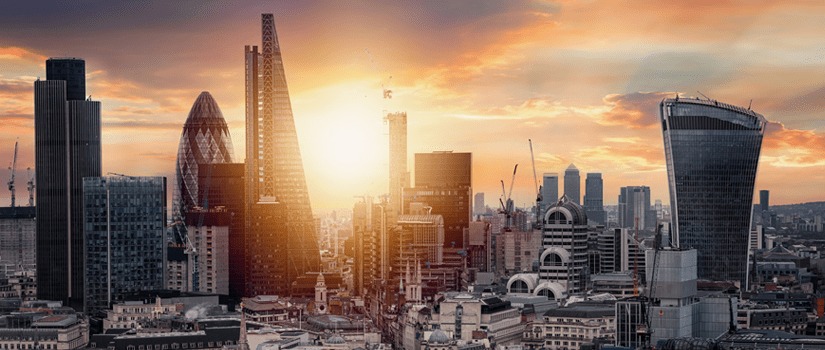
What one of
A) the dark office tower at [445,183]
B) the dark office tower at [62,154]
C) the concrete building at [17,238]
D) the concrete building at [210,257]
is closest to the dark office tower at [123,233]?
the dark office tower at [62,154]

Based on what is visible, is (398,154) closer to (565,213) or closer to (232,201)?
(232,201)

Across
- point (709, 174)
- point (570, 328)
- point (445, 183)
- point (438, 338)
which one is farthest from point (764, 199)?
point (438, 338)

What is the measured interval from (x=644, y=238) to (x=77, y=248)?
232 feet

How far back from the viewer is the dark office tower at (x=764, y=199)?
142438 mm

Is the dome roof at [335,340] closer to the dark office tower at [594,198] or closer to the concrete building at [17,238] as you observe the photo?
the dark office tower at [594,198]

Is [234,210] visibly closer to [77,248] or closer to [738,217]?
[77,248]

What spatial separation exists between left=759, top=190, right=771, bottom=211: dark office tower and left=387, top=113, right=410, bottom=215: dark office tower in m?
41.9

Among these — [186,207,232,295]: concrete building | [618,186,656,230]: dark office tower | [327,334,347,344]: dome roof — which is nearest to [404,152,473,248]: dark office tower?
[618,186,656,230]: dark office tower

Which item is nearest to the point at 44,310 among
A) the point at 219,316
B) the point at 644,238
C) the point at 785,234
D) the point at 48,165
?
the point at 219,316

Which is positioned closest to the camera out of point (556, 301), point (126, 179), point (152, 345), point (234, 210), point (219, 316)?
point (152, 345)

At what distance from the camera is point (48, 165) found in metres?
138

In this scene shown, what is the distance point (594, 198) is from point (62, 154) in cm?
6217

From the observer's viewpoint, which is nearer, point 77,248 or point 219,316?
point 219,316

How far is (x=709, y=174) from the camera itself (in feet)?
437
